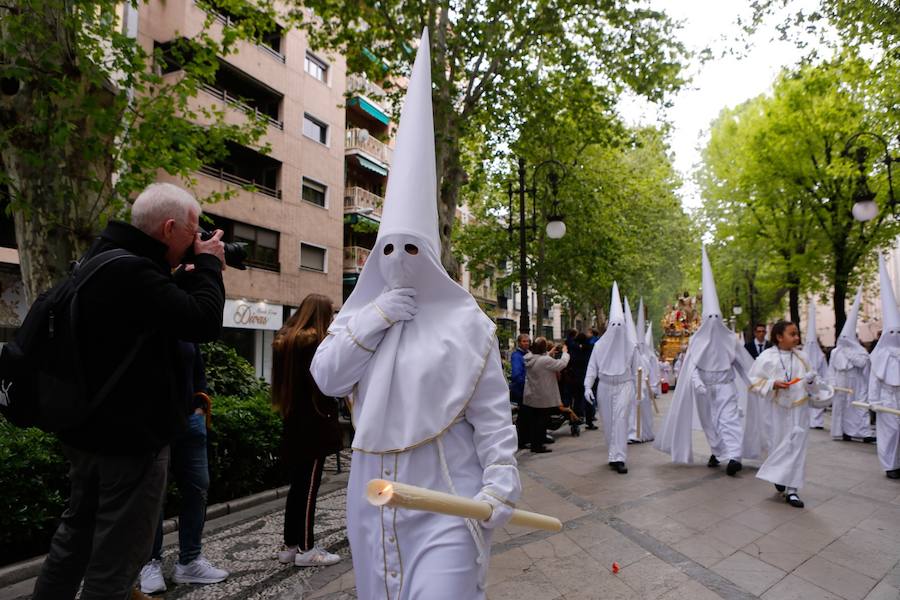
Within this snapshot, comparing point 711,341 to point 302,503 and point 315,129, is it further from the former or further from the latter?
point 315,129

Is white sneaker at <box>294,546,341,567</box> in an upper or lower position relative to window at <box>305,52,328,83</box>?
lower

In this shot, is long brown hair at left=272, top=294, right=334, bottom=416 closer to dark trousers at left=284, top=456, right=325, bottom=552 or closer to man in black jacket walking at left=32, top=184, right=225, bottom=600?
dark trousers at left=284, top=456, right=325, bottom=552

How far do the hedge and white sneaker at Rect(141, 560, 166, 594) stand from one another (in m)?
0.92

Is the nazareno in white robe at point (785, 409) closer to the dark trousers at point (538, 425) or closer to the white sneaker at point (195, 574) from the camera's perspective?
the dark trousers at point (538, 425)

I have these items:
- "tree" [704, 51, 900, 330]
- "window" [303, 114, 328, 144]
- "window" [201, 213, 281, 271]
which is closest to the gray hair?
"window" [201, 213, 281, 271]

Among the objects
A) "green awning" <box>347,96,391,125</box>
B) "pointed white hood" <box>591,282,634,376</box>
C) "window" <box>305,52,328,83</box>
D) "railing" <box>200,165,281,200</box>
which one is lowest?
"pointed white hood" <box>591,282,634,376</box>

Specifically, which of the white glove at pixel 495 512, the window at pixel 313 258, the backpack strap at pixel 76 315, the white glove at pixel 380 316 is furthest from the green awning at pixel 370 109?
the white glove at pixel 495 512

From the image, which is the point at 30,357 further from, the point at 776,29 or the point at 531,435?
the point at 776,29

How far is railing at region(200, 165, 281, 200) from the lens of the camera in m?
19.4

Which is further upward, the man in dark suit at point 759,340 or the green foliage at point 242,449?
the man in dark suit at point 759,340

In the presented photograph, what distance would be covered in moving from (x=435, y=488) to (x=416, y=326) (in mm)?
Answer: 648

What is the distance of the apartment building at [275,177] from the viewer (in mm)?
19484

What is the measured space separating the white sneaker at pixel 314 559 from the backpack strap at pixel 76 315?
2589 mm

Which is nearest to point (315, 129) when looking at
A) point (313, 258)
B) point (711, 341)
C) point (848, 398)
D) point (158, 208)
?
point (313, 258)
